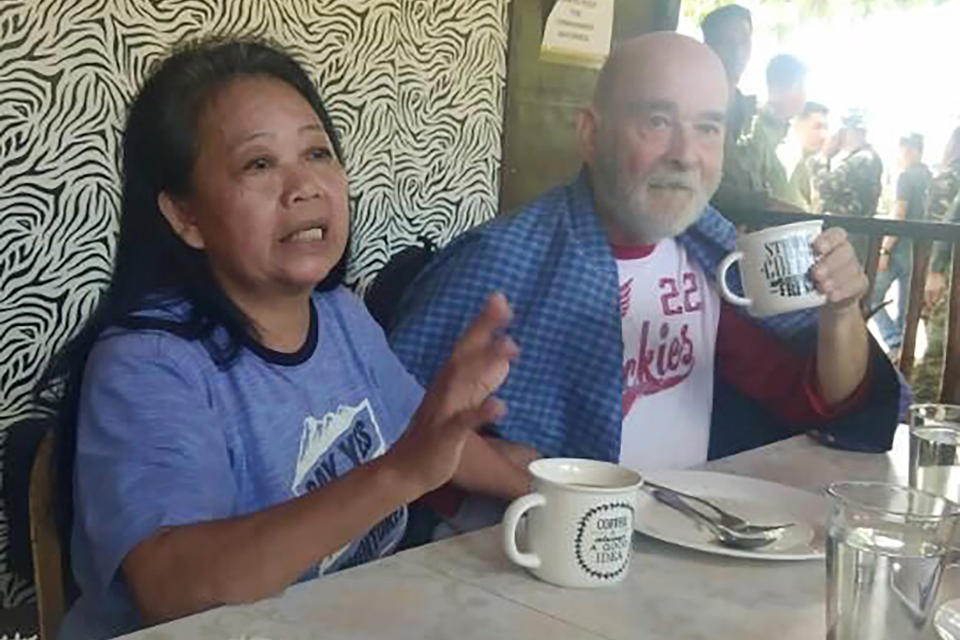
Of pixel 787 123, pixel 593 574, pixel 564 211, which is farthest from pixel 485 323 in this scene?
pixel 787 123

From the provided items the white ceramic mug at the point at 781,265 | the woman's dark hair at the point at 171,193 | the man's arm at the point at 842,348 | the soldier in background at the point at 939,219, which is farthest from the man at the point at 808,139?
the woman's dark hair at the point at 171,193

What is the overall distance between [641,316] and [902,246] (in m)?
1.48

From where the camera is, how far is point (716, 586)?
0.87m

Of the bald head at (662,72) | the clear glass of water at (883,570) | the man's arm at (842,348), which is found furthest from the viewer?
the bald head at (662,72)

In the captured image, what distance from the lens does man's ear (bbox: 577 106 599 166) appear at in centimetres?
171

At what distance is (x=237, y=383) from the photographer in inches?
40.2

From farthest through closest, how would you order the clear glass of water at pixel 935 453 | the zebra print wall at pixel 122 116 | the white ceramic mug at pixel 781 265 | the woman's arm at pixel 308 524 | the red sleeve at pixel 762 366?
the zebra print wall at pixel 122 116, the red sleeve at pixel 762 366, the white ceramic mug at pixel 781 265, the clear glass of water at pixel 935 453, the woman's arm at pixel 308 524

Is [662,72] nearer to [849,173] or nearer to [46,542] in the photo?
[46,542]

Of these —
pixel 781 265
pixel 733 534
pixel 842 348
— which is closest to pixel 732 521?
pixel 733 534

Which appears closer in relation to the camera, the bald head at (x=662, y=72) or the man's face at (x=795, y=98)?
the bald head at (x=662, y=72)

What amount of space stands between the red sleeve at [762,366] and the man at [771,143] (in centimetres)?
128

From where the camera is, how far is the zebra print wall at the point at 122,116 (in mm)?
1880

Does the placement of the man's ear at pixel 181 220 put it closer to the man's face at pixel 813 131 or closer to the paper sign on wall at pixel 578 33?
the paper sign on wall at pixel 578 33

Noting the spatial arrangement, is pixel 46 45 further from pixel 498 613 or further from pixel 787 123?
pixel 787 123
